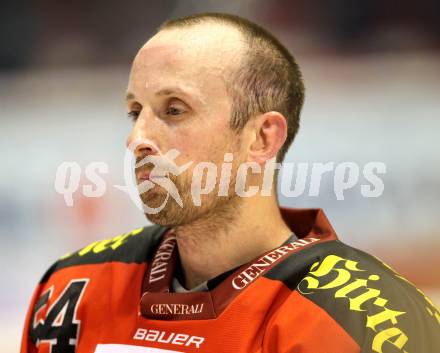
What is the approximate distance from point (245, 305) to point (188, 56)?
1.79ft

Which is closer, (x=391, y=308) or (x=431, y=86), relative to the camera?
(x=391, y=308)

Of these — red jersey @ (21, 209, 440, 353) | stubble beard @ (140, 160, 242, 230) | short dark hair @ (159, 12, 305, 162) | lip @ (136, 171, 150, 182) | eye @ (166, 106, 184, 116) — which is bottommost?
red jersey @ (21, 209, 440, 353)

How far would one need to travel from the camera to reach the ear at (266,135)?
1602 millimetres

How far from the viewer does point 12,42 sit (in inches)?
159

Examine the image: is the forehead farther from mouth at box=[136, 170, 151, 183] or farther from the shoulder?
the shoulder

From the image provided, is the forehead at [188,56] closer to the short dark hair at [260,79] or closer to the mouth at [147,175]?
the short dark hair at [260,79]

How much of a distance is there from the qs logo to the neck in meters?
0.17

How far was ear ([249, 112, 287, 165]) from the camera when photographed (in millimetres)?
1602

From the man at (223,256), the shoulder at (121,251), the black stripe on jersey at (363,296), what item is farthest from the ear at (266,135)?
the shoulder at (121,251)

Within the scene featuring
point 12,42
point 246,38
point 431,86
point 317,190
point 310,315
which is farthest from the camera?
point 12,42

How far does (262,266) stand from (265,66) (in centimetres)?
46

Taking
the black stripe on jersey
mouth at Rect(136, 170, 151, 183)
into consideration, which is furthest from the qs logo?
mouth at Rect(136, 170, 151, 183)

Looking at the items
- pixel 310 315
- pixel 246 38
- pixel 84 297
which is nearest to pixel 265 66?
pixel 246 38

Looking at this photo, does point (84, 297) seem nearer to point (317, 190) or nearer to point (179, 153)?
point (179, 153)
